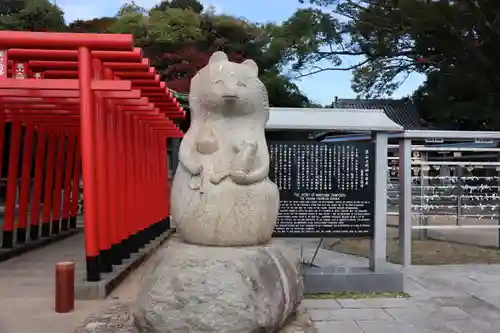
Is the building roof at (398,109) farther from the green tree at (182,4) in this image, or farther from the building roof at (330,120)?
the building roof at (330,120)

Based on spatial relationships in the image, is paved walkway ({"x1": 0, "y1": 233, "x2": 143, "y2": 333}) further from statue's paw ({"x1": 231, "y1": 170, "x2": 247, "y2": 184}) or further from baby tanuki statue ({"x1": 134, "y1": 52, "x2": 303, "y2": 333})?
statue's paw ({"x1": 231, "y1": 170, "x2": 247, "y2": 184})

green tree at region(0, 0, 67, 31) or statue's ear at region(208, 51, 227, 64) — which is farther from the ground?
green tree at region(0, 0, 67, 31)

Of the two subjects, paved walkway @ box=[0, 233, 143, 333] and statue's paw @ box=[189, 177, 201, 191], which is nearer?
statue's paw @ box=[189, 177, 201, 191]

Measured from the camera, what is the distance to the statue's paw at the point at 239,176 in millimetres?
4605

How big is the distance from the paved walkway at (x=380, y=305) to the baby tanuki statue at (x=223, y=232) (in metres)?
1.14

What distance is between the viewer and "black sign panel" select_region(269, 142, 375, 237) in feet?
22.7

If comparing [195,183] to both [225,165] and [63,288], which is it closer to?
[225,165]

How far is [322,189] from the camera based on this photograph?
6.94 metres

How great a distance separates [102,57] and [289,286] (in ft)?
14.0

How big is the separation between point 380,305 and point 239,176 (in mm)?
2801

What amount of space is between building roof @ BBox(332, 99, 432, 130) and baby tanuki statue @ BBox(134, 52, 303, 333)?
16823 mm

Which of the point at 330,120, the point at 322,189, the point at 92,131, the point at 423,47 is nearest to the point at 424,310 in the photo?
the point at 322,189

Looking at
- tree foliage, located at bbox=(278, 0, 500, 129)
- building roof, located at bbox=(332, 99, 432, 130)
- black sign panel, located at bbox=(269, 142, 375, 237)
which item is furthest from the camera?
building roof, located at bbox=(332, 99, 432, 130)

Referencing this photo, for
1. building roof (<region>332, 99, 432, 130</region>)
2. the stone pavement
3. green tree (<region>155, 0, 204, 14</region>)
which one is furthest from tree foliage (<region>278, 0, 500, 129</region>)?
the stone pavement
